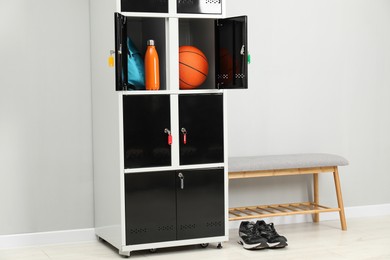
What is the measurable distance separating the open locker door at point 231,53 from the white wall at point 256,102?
0.73 metres

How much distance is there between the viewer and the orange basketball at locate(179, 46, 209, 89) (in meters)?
4.56

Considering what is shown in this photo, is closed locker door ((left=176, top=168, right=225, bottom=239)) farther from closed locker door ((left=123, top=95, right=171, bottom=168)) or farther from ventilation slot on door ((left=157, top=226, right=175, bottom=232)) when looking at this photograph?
closed locker door ((left=123, top=95, right=171, bottom=168))

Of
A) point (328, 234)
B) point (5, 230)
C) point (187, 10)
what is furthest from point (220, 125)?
point (5, 230)

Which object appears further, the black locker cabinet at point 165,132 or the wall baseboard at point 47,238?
the wall baseboard at point 47,238

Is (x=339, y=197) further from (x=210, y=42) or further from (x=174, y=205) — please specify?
(x=210, y=42)

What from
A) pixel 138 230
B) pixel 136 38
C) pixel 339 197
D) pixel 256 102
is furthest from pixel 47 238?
pixel 339 197

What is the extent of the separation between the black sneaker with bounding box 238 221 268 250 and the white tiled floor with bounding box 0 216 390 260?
0.14 ft

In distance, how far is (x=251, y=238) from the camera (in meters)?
4.63

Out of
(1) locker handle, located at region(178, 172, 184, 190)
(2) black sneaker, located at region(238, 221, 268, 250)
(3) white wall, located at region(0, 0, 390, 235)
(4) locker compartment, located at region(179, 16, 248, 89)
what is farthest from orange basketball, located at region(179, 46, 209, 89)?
(2) black sneaker, located at region(238, 221, 268, 250)

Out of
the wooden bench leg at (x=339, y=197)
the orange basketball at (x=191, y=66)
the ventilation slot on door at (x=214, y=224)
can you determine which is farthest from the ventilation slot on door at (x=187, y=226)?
the wooden bench leg at (x=339, y=197)

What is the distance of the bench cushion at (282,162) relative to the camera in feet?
16.0

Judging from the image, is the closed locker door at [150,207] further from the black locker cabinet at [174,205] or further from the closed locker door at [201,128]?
the closed locker door at [201,128]

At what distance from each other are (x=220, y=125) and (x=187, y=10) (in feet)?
2.70

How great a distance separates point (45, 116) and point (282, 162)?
1.79 m
